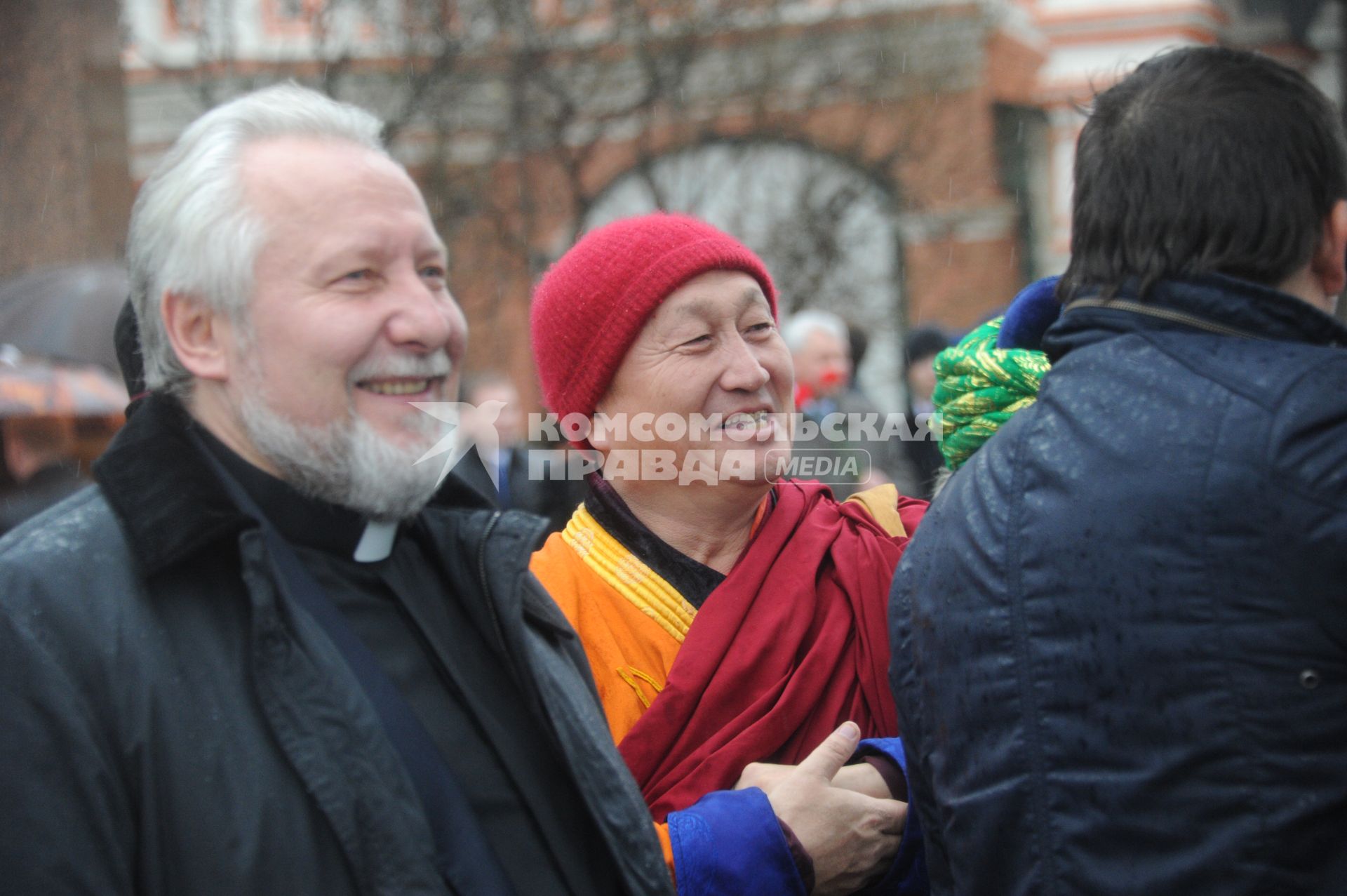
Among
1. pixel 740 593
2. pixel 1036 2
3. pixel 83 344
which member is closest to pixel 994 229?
pixel 1036 2

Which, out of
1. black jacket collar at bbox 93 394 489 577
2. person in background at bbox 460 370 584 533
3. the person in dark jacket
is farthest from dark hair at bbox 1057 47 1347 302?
person in background at bbox 460 370 584 533

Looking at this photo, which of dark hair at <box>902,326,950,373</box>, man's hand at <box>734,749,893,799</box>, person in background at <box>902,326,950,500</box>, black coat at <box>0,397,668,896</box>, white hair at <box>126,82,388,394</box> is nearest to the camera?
black coat at <box>0,397,668,896</box>

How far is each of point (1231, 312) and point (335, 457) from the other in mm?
1146

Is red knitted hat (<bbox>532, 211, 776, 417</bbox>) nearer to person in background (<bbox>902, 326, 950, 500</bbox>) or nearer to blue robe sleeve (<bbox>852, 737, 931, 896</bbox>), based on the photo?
blue robe sleeve (<bbox>852, 737, 931, 896</bbox>)

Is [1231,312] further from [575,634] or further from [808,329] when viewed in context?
[808,329]

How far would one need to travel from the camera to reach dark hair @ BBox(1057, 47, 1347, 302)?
157 centimetres

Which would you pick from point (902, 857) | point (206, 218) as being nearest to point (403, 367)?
point (206, 218)

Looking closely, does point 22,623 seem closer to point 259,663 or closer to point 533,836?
point 259,663

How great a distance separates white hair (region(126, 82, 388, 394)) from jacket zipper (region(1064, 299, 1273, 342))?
3.41 ft

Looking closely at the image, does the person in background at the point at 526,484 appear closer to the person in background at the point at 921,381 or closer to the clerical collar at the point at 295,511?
the person in background at the point at 921,381

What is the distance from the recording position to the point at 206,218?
1.67 meters

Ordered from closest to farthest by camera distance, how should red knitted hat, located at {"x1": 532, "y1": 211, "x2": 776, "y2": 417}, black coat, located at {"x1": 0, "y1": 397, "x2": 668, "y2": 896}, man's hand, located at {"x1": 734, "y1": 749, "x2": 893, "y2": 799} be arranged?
black coat, located at {"x1": 0, "y1": 397, "x2": 668, "y2": 896}
man's hand, located at {"x1": 734, "y1": 749, "x2": 893, "y2": 799}
red knitted hat, located at {"x1": 532, "y1": 211, "x2": 776, "y2": 417}

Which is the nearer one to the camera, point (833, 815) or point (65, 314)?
point (833, 815)

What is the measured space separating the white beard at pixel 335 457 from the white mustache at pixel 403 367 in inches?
2.1
